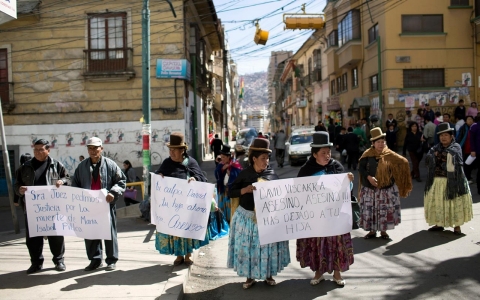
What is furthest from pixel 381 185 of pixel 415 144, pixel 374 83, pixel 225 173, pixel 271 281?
pixel 374 83

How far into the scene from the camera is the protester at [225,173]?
902 centimetres

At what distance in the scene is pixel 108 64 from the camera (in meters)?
21.8

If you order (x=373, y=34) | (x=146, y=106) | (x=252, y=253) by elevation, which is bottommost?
(x=252, y=253)

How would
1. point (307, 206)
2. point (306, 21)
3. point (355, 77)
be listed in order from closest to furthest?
1. point (307, 206)
2. point (306, 21)
3. point (355, 77)

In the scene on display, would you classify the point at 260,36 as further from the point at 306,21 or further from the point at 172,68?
the point at 172,68

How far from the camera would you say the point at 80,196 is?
23.3 feet

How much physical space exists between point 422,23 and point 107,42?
14.1 meters

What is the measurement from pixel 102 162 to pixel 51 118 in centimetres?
1657

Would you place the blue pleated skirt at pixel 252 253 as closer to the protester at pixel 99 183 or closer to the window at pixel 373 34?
the protester at pixel 99 183

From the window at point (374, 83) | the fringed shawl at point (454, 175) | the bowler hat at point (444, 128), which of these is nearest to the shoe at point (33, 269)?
the fringed shawl at point (454, 175)

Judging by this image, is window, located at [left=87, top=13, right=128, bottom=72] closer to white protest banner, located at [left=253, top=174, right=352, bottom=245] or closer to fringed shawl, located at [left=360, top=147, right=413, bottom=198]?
fringed shawl, located at [left=360, top=147, right=413, bottom=198]

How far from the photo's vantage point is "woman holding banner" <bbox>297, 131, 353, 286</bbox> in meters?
6.12

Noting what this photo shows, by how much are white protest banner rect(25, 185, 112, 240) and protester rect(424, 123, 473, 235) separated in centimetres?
522

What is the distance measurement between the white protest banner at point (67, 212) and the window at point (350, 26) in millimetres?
24515
